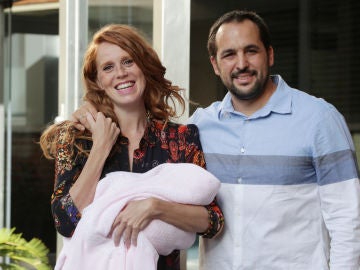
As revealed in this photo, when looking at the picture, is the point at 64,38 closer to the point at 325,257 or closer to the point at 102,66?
the point at 102,66

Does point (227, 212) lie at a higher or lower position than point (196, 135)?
lower

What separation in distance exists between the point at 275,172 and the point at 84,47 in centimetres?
265

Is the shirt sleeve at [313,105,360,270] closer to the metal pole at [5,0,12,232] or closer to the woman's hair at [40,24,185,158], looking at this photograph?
the woman's hair at [40,24,185,158]

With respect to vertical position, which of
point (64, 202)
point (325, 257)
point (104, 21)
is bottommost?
point (325, 257)

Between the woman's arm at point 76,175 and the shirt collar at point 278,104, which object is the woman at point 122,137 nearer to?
the woman's arm at point 76,175

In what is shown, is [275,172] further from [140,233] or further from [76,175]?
[76,175]

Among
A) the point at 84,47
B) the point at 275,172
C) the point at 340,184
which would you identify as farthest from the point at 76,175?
the point at 84,47

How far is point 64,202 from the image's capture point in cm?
284

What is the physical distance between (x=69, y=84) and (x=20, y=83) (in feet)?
5.88

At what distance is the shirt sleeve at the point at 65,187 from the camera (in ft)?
9.27

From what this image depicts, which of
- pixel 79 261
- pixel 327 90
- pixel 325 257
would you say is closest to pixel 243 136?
pixel 325 257

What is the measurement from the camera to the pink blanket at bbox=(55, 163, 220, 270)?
2.71 meters

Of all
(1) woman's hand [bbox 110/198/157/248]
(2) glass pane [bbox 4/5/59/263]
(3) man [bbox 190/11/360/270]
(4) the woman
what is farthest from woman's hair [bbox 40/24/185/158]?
(2) glass pane [bbox 4/5/59/263]

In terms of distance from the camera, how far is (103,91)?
9.98ft
